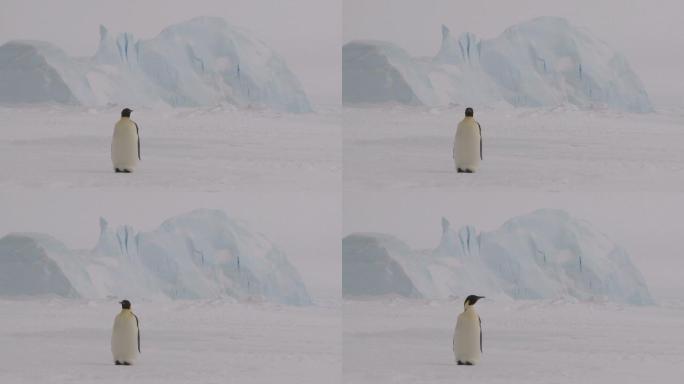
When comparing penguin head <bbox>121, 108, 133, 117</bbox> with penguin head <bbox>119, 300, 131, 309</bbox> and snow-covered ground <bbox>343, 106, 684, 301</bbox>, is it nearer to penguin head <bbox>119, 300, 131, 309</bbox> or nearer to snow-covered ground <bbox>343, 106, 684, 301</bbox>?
penguin head <bbox>119, 300, 131, 309</bbox>

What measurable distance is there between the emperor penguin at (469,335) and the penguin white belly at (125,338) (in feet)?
3.53

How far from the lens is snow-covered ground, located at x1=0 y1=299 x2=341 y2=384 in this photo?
16.0 ft

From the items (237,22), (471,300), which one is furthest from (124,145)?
(471,300)

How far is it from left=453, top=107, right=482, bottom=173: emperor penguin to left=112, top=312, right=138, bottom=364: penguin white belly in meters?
1.23

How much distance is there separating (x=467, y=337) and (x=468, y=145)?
2.12ft

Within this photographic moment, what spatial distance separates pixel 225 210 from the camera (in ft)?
16.3

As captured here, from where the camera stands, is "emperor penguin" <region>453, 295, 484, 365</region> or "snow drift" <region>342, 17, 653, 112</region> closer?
"emperor penguin" <region>453, 295, 484, 365</region>

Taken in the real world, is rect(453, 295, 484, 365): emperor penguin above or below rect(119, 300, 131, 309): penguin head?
below

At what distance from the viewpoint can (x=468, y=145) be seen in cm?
491

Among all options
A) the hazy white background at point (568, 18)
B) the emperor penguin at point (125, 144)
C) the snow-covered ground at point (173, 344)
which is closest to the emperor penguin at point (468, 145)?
the hazy white background at point (568, 18)

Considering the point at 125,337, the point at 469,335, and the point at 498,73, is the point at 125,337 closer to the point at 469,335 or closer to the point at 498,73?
the point at 469,335

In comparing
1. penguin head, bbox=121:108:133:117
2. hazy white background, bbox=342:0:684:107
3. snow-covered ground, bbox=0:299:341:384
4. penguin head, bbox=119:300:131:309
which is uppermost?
hazy white background, bbox=342:0:684:107

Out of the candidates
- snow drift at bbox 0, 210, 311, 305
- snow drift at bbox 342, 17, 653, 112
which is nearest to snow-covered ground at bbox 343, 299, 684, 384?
snow drift at bbox 0, 210, 311, 305

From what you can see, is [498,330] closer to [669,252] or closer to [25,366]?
[669,252]
